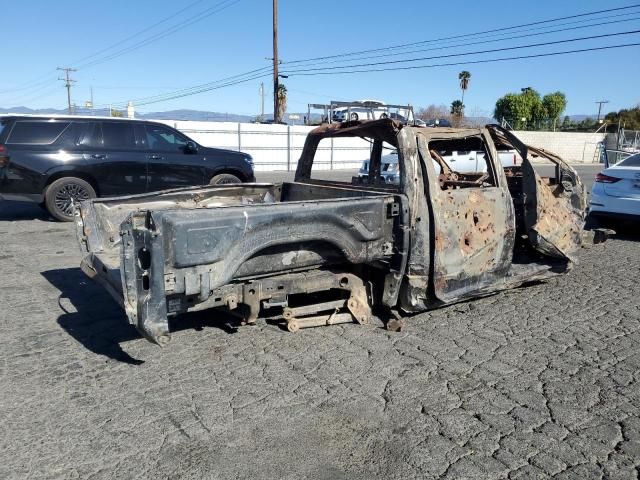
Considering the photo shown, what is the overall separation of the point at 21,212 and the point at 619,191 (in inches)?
448

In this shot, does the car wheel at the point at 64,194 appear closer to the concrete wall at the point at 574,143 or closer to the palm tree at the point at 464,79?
the concrete wall at the point at 574,143

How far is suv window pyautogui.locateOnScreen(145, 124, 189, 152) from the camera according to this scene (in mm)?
10309

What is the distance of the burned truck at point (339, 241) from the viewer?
3.44 metres

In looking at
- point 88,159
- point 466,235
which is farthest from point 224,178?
point 466,235

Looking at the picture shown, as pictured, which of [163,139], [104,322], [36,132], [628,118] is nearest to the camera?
[104,322]

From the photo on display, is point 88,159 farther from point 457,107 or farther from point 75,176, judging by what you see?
point 457,107

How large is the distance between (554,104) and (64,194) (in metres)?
61.1

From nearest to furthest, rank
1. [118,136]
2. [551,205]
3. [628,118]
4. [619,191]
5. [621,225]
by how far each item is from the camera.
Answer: [551,205], [619,191], [621,225], [118,136], [628,118]

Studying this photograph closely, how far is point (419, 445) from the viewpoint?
2.88 m

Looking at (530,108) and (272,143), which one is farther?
(530,108)

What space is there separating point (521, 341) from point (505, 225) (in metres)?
1.18

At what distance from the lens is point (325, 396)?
Answer: 340 centimetres

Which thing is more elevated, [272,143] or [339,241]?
[272,143]

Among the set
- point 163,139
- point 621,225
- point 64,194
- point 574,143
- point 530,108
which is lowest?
point 621,225
